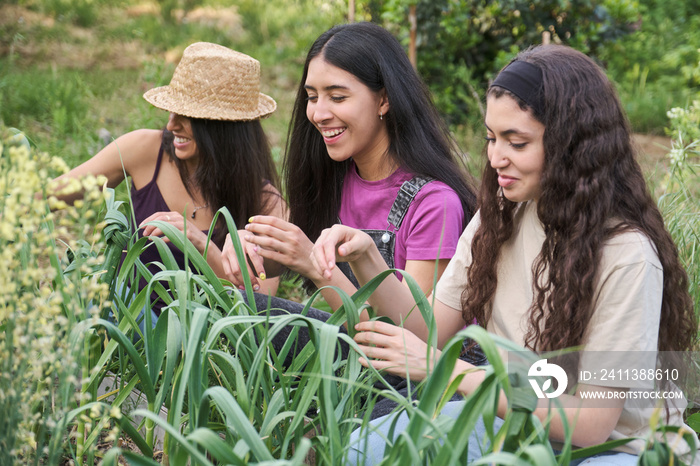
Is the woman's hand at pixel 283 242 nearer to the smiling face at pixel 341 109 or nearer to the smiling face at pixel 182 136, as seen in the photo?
the smiling face at pixel 341 109

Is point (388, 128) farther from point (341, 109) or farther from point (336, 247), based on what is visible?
point (336, 247)

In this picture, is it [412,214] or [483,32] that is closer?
[412,214]

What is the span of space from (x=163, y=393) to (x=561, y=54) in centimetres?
112

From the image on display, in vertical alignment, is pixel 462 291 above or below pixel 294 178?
below

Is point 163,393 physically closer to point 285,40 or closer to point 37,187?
→ point 37,187

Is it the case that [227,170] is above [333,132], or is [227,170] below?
below

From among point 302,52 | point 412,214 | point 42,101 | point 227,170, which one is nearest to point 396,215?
point 412,214

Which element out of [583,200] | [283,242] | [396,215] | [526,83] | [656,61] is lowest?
[656,61]

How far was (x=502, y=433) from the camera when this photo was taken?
46.0 inches

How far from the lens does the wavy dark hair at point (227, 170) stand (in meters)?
2.57

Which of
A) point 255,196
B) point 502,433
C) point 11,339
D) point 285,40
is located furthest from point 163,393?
point 285,40

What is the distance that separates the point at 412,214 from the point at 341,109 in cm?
38

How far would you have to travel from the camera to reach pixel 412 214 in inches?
86.5

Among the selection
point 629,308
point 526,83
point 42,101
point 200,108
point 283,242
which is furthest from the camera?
point 42,101
